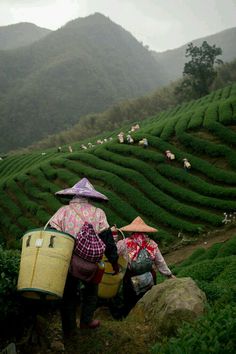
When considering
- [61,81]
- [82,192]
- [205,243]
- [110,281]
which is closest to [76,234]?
[82,192]

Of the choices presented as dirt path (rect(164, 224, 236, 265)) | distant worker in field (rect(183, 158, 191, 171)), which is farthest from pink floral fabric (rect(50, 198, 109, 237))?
distant worker in field (rect(183, 158, 191, 171))

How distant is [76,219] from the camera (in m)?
5.77

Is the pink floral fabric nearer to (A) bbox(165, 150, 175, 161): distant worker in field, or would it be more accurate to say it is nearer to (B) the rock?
(B) the rock

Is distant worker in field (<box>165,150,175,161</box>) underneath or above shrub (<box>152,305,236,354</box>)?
underneath

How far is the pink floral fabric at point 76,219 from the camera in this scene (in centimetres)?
574

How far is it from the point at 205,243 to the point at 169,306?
17.6 metres

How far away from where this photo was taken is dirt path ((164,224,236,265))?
2242 cm

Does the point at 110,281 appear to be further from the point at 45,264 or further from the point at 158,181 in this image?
the point at 158,181

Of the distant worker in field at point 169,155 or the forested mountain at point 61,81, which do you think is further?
the forested mountain at point 61,81

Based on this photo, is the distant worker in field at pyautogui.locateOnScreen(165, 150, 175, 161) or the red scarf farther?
the distant worker in field at pyautogui.locateOnScreen(165, 150, 175, 161)

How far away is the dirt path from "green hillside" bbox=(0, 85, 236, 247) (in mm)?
595

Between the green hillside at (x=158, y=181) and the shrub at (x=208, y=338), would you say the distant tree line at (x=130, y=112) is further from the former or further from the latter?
the shrub at (x=208, y=338)

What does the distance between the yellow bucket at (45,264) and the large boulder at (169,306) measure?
1711 mm

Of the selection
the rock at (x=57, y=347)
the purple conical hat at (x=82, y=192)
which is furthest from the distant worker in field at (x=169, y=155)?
the rock at (x=57, y=347)
